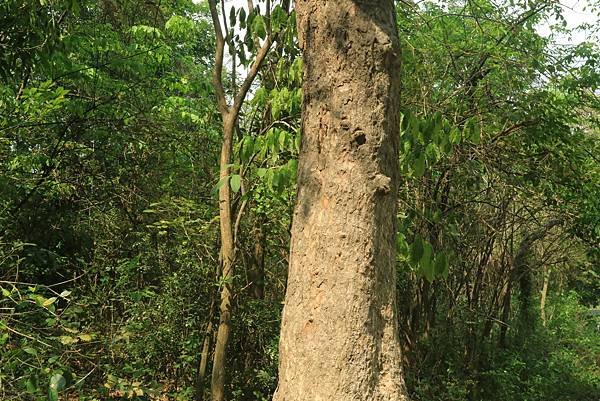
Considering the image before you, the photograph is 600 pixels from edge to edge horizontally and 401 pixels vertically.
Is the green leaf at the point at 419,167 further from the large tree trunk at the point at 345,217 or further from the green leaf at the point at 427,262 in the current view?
the large tree trunk at the point at 345,217

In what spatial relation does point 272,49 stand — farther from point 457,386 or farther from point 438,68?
point 457,386

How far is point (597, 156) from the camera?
23.7 feet

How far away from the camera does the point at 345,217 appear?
2049mm

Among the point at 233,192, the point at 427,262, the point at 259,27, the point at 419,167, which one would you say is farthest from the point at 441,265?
the point at 233,192

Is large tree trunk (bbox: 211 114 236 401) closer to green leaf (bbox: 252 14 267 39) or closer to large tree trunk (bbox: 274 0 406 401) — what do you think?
green leaf (bbox: 252 14 267 39)

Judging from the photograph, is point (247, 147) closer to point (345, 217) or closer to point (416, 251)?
point (416, 251)

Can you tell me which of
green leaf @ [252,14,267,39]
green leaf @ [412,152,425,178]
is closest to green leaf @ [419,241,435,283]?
green leaf @ [412,152,425,178]

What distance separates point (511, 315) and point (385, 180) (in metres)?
8.84

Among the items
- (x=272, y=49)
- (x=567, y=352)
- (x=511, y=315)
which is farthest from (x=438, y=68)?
(x=567, y=352)

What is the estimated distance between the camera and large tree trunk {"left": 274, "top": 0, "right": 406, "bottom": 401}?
199 centimetres

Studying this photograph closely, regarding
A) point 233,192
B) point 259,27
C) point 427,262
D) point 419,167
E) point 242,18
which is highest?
point 242,18

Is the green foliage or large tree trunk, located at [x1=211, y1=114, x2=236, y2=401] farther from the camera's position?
the green foliage

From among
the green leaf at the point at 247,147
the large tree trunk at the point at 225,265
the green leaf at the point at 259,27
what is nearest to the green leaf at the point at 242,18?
the green leaf at the point at 259,27

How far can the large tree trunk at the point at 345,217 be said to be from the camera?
1.99 metres
